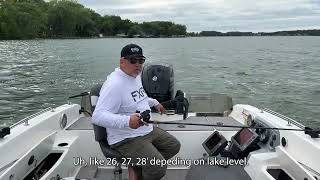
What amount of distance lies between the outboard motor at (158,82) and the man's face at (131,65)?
93.3 inches

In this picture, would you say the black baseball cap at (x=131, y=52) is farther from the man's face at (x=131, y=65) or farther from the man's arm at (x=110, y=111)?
the man's arm at (x=110, y=111)

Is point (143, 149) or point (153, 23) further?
point (153, 23)

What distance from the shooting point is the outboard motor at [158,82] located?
5.92 meters

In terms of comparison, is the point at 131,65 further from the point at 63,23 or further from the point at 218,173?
the point at 63,23

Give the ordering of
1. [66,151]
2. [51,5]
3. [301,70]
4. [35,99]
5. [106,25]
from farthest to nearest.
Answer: [106,25] → [51,5] → [301,70] → [35,99] → [66,151]

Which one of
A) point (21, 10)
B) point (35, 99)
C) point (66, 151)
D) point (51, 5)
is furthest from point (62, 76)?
point (51, 5)

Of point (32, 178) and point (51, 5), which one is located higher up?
point (51, 5)

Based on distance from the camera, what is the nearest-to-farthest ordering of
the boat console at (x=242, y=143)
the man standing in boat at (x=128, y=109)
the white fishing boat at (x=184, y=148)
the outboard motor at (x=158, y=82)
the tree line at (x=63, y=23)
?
the man standing in boat at (x=128, y=109)
the white fishing boat at (x=184, y=148)
the boat console at (x=242, y=143)
the outboard motor at (x=158, y=82)
the tree line at (x=63, y=23)

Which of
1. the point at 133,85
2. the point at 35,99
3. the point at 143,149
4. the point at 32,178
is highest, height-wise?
the point at 133,85

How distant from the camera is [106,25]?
101500 mm

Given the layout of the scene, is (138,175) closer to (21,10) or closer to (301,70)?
(301,70)

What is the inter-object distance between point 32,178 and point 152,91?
2.61 m

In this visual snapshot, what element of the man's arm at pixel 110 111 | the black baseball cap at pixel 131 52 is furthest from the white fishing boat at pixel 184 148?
the black baseball cap at pixel 131 52

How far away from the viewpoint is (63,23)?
288 feet
